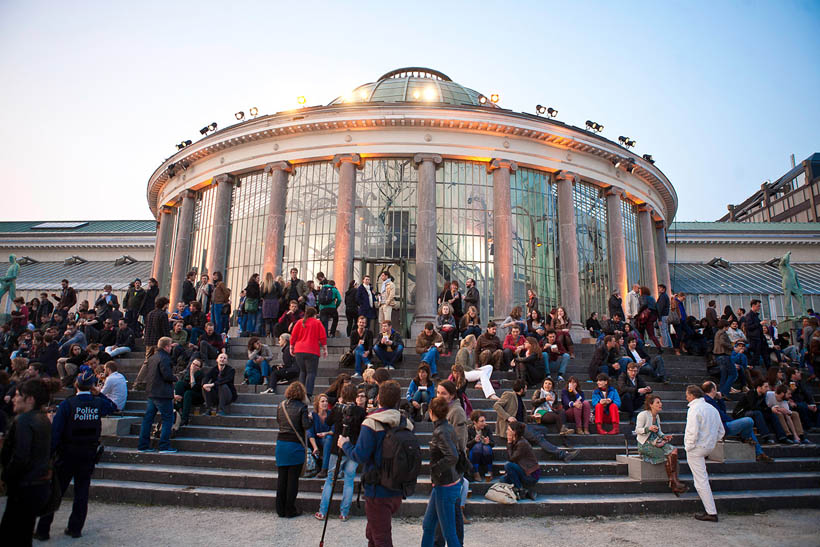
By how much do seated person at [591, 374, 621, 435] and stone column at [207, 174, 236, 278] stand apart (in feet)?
53.8

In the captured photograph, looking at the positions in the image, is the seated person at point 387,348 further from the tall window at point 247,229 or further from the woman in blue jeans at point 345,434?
the tall window at point 247,229

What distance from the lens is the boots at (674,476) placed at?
8070mm

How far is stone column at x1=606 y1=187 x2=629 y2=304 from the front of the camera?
2248 centimetres

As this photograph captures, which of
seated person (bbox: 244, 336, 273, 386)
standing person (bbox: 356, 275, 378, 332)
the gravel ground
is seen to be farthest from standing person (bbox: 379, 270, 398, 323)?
the gravel ground

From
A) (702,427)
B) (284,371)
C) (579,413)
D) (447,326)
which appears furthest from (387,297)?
(702,427)

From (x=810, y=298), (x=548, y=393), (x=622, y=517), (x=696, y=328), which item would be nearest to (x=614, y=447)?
(x=548, y=393)

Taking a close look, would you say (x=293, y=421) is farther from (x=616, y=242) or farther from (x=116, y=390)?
(x=616, y=242)

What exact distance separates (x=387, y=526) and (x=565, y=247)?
18.0 m

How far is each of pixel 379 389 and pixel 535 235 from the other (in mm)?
16953

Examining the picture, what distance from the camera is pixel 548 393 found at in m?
10.4

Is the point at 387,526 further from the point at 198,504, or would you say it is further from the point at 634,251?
the point at 634,251

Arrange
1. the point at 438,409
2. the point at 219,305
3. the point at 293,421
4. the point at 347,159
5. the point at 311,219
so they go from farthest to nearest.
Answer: the point at 311,219 → the point at 347,159 → the point at 219,305 → the point at 293,421 → the point at 438,409

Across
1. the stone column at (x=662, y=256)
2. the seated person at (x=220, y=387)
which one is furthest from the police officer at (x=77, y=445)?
the stone column at (x=662, y=256)

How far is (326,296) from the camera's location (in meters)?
15.2
